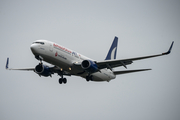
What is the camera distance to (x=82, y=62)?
3803 cm

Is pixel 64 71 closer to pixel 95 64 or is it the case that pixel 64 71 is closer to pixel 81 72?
pixel 81 72

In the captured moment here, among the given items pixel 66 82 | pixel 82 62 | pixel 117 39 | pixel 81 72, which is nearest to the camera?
pixel 82 62

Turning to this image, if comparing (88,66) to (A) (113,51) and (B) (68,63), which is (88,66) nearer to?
(B) (68,63)

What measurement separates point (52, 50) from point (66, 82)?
8867mm

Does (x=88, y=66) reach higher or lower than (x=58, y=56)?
lower

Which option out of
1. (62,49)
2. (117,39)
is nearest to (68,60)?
(62,49)

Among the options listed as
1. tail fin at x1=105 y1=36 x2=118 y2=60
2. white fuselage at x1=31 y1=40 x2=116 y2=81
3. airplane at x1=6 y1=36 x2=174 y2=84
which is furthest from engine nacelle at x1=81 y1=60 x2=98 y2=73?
tail fin at x1=105 y1=36 x2=118 y2=60

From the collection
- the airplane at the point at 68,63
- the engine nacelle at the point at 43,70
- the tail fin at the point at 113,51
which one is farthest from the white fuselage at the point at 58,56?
the tail fin at the point at 113,51

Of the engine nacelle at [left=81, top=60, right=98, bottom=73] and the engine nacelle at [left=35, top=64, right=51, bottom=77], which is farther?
the engine nacelle at [left=35, top=64, right=51, bottom=77]

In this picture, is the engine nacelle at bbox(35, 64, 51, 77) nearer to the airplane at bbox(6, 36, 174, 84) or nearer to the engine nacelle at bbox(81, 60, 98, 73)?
the airplane at bbox(6, 36, 174, 84)

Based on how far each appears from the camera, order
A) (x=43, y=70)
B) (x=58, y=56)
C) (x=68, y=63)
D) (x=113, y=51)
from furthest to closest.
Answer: (x=113, y=51) → (x=43, y=70) → (x=68, y=63) → (x=58, y=56)

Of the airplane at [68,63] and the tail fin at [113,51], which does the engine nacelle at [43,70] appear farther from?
the tail fin at [113,51]

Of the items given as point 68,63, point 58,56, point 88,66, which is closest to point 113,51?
point 88,66

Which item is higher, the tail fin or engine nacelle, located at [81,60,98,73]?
the tail fin
